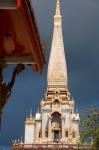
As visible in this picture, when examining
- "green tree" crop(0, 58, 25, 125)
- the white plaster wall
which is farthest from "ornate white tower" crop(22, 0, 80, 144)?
"green tree" crop(0, 58, 25, 125)

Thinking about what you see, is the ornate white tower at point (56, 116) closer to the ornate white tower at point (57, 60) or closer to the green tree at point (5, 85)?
the ornate white tower at point (57, 60)

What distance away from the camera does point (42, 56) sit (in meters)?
6.51

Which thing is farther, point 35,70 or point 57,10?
point 57,10

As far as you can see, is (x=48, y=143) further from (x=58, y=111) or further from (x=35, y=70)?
(x=35, y=70)

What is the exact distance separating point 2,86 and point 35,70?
0.41 meters

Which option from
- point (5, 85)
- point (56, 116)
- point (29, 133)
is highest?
point (56, 116)

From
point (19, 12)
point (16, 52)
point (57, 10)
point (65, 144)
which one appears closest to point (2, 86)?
point (16, 52)

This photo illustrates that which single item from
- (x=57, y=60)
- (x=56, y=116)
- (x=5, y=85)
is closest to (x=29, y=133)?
(x=56, y=116)

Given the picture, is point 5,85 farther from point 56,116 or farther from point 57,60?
point 57,60

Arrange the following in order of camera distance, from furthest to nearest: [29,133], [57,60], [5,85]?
[57,60], [29,133], [5,85]

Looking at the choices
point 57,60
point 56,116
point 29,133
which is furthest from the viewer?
point 57,60

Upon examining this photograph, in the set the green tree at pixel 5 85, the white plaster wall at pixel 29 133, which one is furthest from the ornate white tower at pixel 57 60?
the green tree at pixel 5 85

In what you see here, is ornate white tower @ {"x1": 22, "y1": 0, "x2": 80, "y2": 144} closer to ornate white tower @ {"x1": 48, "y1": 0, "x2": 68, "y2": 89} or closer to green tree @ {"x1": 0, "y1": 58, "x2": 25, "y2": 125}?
ornate white tower @ {"x1": 48, "y1": 0, "x2": 68, "y2": 89}

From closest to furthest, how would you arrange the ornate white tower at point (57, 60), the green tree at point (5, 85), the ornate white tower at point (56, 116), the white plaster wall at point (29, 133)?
1. the green tree at point (5, 85)
2. the ornate white tower at point (56, 116)
3. the white plaster wall at point (29, 133)
4. the ornate white tower at point (57, 60)
